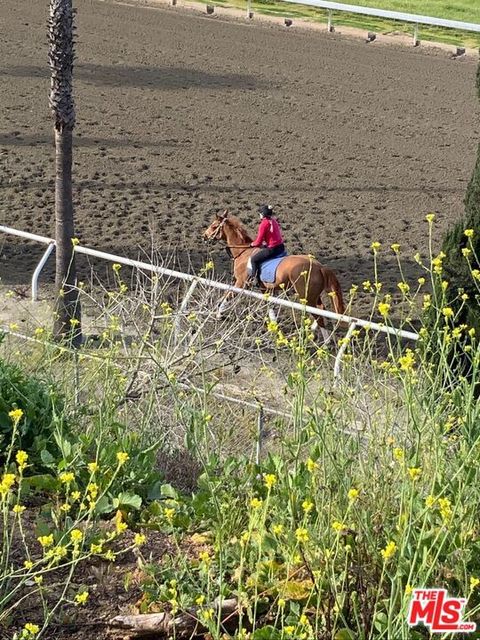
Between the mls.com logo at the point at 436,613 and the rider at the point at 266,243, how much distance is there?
26.6 feet

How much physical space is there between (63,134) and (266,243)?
2221 mm

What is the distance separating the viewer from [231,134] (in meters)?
17.7

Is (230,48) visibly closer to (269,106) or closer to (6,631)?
(269,106)

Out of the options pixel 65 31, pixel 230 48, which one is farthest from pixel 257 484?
pixel 230 48

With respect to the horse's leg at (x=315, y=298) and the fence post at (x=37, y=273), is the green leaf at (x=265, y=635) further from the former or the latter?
the fence post at (x=37, y=273)

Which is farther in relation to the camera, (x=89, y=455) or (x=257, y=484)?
(x=89, y=455)

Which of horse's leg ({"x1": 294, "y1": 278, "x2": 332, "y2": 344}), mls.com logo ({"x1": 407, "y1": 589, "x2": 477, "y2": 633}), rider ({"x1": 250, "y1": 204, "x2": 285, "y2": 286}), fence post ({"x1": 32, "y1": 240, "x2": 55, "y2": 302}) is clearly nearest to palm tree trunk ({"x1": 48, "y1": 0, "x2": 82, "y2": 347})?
fence post ({"x1": 32, "y1": 240, "x2": 55, "y2": 302})

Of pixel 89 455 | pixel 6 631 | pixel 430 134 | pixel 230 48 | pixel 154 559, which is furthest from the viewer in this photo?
pixel 230 48

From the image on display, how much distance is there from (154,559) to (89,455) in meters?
0.93

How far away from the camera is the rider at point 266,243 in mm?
11857

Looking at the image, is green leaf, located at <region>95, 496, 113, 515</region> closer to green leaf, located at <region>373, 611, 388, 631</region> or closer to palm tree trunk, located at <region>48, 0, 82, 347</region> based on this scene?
green leaf, located at <region>373, 611, 388, 631</region>

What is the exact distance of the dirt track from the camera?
1433 centimetres

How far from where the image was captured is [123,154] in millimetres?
16516

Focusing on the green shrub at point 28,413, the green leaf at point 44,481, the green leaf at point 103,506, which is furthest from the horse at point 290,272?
the green leaf at point 103,506
